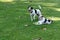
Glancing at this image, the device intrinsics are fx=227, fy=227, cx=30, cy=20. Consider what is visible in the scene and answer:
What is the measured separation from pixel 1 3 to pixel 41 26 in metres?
5.70

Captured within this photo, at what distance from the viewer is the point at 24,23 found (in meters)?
10.5

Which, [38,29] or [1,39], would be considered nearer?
[1,39]

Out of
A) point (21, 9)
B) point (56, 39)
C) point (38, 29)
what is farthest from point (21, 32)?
point (21, 9)

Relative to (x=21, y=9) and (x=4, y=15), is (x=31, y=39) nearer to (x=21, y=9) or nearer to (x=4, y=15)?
(x=4, y=15)

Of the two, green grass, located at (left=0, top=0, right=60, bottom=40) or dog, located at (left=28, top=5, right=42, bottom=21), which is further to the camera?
dog, located at (left=28, top=5, right=42, bottom=21)

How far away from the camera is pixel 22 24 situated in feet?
34.0

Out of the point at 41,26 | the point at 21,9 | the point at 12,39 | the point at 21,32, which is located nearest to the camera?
the point at 12,39

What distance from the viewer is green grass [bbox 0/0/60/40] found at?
29.5ft

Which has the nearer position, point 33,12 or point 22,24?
point 22,24

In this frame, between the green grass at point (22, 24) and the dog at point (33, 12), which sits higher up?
the dog at point (33, 12)

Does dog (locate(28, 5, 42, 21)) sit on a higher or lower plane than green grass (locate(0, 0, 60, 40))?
higher

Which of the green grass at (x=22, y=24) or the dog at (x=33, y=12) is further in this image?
the dog at (x=33, y=12)

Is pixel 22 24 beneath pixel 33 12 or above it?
beneath

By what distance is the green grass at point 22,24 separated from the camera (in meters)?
9.00
